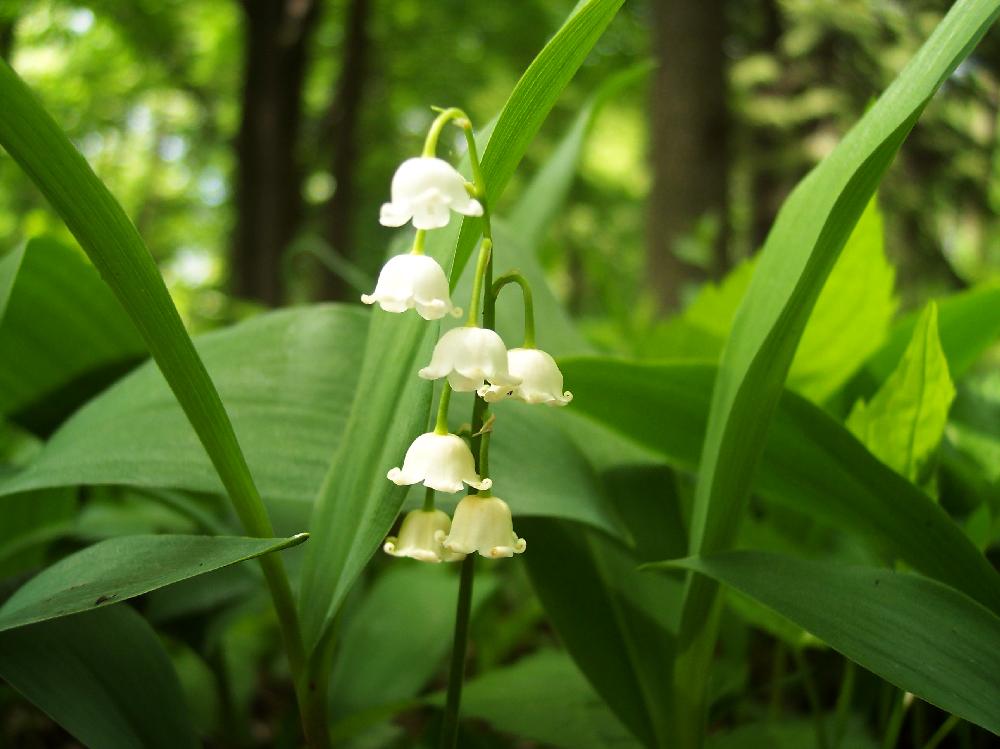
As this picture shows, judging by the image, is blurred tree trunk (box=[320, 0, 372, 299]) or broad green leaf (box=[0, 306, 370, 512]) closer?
broad green leaf (box=[0, 306, 370, 512])

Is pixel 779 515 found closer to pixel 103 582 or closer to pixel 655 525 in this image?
pixel 655 525

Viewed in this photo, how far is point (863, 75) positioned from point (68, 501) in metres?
3.53

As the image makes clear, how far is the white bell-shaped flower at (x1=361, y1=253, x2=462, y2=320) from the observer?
44cm

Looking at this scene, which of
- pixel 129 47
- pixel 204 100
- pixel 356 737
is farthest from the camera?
pixel 204 100

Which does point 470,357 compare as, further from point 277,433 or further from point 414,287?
point 277,433

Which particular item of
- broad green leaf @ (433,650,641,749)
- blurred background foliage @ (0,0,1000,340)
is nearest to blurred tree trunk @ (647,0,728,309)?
blurred background foliage @ (0,0,1000,340)

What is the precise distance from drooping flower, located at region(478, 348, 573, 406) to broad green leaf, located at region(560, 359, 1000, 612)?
14 centimetres

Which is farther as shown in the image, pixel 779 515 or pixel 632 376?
pixel 779 515

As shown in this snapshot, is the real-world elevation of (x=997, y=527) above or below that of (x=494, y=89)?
below

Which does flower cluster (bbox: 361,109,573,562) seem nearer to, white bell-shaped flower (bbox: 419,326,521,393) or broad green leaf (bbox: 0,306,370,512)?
white bell-shaped flower (bbox: 419,326,521,393)

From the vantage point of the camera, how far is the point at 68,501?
2.94ft

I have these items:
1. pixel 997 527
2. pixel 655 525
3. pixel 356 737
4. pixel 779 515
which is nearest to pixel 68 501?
pixel 356 737

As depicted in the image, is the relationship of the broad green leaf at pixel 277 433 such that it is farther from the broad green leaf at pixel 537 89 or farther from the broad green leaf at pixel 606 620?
the broad green leaf at pixel 537 89

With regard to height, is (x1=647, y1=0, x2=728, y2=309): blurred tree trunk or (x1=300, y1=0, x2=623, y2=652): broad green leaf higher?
(x1=647, y1=0, x2=728, y2=309): blurred tree trunk
